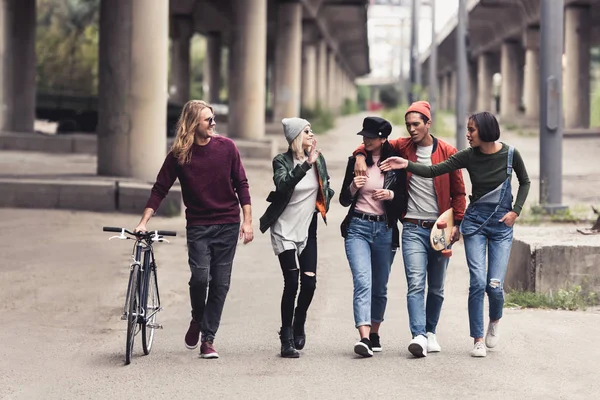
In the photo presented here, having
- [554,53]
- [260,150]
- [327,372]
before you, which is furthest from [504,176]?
[260,150]

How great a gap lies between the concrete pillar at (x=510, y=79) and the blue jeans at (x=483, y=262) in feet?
201

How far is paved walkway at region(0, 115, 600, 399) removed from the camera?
735 cm

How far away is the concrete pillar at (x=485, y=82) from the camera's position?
275 ft

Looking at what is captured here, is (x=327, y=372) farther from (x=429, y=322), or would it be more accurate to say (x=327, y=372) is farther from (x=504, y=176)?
(x=504, y=176)

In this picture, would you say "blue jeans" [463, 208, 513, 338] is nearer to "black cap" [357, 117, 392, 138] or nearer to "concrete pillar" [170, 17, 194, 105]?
"black cap" [357, 117, 392, 138]

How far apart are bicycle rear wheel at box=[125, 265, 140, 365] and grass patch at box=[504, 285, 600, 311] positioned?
12.9ft

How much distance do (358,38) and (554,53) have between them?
207 feet

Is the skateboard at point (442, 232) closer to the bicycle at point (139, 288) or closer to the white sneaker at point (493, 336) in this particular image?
the white sneaker at point (493, 336)

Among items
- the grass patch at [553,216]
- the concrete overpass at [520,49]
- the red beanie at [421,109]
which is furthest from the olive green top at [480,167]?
the concrete overpass at [520,49]

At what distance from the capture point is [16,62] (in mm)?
34562

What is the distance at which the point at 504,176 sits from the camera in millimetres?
8273

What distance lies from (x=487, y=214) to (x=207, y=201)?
191cm

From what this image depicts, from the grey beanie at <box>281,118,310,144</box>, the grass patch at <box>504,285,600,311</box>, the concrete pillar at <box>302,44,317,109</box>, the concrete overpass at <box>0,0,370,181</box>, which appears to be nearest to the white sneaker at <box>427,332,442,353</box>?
the grey beanie at <box>281,118,310,144</box>

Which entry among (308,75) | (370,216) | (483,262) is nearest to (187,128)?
(370,216)
